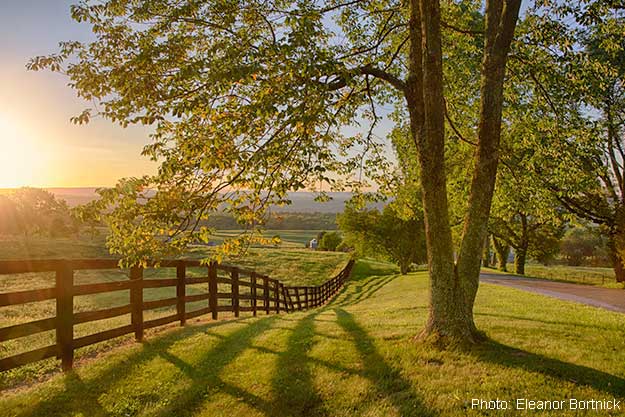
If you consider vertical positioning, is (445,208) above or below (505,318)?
above

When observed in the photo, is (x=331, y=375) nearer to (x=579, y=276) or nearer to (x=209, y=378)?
(x=209, y=378)

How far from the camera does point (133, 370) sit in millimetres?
6680

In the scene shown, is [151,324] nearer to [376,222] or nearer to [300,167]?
[300,167]

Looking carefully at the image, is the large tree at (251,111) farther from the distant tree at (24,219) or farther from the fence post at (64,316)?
the distant tree at (24,219)

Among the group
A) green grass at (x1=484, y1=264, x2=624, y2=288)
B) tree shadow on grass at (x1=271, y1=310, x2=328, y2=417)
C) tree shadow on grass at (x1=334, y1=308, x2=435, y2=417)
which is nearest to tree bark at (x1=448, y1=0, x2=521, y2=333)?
tree shadow on grass at (x1=334, y1=308, x2=435, y2=417)

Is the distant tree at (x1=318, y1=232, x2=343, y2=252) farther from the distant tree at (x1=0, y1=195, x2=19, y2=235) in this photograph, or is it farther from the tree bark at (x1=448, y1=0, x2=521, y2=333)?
the tree bark at (x1=448, y1=0, x2=521, y2=333)

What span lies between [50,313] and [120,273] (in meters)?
21.0

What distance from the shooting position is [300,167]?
7.27m

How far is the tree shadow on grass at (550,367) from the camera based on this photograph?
18.5ft

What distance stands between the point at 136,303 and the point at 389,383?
210 inches

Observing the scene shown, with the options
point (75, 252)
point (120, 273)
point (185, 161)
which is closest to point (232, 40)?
point (185, 161)

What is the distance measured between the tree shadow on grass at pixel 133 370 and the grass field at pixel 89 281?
0.93 meters

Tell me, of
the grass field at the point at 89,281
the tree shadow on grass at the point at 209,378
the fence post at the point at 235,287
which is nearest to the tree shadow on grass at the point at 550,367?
the tree shadow on grass at the point at 209,378

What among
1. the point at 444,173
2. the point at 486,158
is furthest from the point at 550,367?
the point at 486,158
